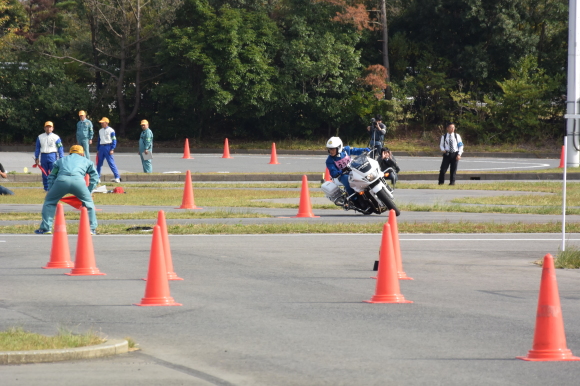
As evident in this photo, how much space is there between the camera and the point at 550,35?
146ft

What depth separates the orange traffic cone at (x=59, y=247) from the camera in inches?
460

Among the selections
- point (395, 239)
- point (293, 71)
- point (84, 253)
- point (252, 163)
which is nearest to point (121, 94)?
point (293, 71)

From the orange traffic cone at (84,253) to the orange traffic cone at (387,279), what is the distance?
11.7 ft

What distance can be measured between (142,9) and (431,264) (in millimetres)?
35613

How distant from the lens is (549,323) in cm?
692

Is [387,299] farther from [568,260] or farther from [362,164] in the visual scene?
[362,164]

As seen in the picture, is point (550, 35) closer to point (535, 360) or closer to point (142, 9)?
point (142, 9)

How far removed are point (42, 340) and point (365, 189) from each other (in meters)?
10.8

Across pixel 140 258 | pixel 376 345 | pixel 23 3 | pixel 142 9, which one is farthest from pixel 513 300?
pixel 23 3

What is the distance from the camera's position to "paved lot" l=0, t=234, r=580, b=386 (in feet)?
21.9

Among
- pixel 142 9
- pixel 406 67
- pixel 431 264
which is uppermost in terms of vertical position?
pixel 142 9

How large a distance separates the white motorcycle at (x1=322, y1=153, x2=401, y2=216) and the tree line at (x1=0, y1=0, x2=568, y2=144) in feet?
79.9

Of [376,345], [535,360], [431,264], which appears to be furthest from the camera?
[431,264]

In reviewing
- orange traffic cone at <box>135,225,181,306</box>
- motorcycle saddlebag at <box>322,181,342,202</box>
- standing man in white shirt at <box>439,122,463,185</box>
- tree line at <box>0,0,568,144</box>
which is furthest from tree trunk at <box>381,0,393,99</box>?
orange traffic cone at <box>135,225,181,306</box>
